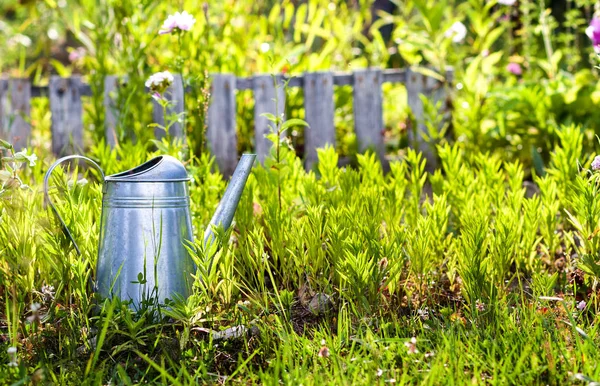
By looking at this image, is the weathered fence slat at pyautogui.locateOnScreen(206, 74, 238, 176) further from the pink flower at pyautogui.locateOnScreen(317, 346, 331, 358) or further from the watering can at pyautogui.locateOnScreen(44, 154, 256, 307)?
the pink flower at pyautogui.locateOnScreen(317, 346, 331, 358)

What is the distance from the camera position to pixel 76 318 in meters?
1.59

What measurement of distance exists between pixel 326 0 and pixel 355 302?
352 cm

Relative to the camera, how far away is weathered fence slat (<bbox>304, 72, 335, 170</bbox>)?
385 cm

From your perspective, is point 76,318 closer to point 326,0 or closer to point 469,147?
point 469,147

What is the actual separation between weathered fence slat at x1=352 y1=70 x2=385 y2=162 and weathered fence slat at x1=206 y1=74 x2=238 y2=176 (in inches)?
31.2

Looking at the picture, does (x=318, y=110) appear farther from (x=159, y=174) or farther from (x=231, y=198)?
(x=159, y=174)

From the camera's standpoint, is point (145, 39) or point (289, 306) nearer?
point (289, 306)

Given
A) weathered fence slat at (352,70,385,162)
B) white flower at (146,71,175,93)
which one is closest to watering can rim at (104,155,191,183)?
white flower at (146,71,175,93)

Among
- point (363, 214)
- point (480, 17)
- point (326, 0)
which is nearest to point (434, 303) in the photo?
point (363, 214)

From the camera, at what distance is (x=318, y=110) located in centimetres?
389

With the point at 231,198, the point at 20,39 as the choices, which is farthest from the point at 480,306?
the point at 20,39

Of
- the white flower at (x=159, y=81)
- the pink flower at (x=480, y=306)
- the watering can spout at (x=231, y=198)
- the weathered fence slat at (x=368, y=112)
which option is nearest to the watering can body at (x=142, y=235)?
the watering can spout at (x=231, y=198)

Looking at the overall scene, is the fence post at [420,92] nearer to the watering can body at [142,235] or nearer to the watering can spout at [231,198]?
the watering can spout at [231,198]

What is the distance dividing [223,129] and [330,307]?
91.7 inches
